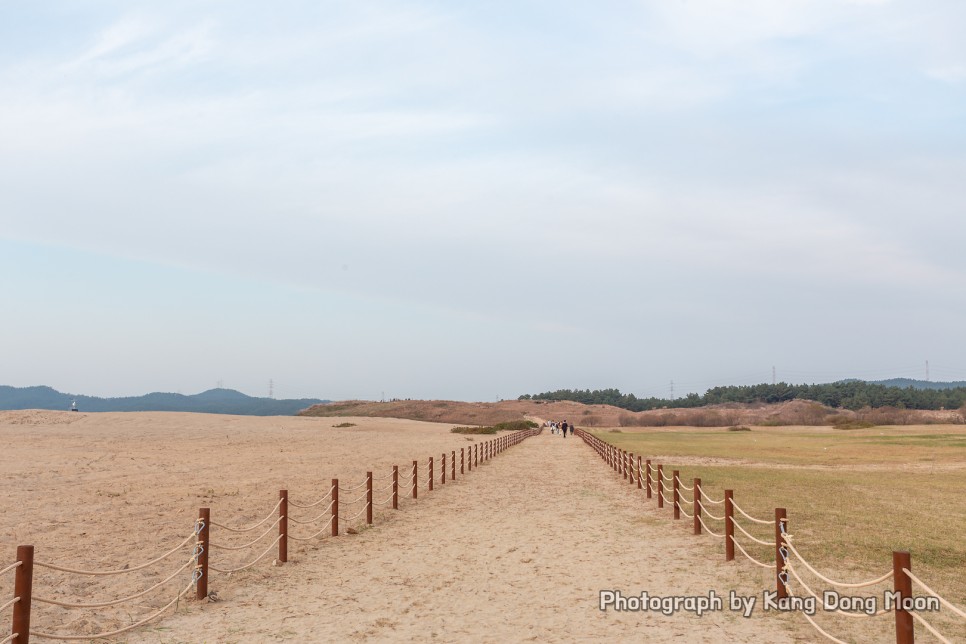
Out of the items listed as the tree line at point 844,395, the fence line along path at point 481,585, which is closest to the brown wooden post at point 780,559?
the fence line along path at point 481,585

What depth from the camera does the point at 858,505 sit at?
59.5ft

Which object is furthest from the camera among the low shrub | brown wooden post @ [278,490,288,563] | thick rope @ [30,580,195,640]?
the low shrub

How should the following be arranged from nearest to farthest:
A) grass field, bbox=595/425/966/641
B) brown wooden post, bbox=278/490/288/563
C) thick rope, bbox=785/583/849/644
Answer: thick rope, bbox=785/583/849/644, grass field, bbox=595/425/966/641, brown wooden post, bbox=278/490/288/563

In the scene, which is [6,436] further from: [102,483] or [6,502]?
[6,502]

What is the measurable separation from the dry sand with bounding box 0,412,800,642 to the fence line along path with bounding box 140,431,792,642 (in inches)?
1.4

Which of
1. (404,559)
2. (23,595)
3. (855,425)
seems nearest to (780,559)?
(404,559)

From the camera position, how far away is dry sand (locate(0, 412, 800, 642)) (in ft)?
27.1

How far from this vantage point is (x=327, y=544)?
527 inches

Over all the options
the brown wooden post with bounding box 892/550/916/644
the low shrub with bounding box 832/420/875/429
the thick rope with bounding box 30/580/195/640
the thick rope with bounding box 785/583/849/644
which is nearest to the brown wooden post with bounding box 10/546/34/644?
the thick rope with bounding box 30/580/195/640

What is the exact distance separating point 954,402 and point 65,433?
151593mm

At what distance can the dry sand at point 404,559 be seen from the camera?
8.27 metres

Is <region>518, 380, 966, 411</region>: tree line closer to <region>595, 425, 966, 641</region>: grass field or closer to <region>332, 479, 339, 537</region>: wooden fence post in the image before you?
<region>595, 425, 966, 641</region>: grass field

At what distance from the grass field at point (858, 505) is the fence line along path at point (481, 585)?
2.03 meters

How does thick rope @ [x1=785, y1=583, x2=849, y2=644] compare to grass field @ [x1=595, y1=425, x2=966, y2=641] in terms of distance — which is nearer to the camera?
thick rope @ [x1=785, y1=583, x2=849, y2=644]
